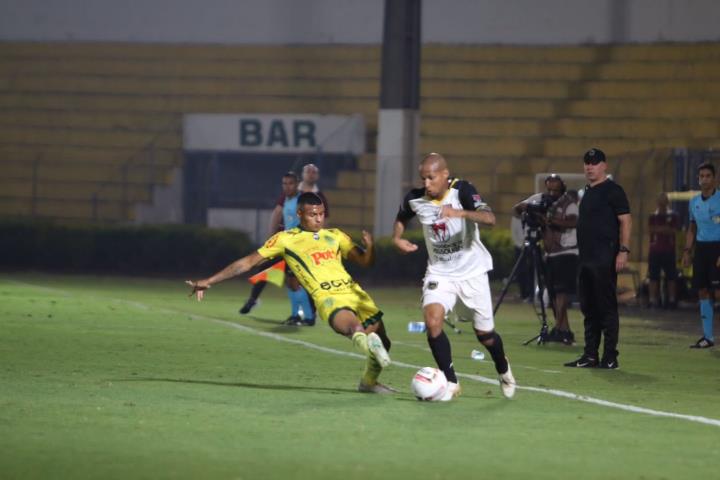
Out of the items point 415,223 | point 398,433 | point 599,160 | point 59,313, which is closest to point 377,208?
point 415,223

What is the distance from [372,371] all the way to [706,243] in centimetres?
755

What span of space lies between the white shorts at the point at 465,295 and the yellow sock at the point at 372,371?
0.57 meters

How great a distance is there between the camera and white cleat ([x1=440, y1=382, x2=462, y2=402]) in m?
11.5

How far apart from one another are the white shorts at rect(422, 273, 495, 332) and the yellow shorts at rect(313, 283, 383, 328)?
0.63 metres

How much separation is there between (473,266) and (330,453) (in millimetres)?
3399

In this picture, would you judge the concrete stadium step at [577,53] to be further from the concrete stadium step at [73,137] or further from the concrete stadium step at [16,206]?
the concrete stadium step at [16,206]

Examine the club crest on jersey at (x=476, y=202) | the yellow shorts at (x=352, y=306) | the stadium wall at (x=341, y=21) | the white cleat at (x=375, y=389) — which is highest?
the stadium wall at (x=341, y=21)

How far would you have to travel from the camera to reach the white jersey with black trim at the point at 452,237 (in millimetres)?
11906

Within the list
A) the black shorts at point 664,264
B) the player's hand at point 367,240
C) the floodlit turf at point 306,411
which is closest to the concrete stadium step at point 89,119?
the black shorts at point 664,264

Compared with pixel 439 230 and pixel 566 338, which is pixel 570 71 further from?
pixel 439 230

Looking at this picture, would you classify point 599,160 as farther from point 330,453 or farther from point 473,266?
point 330,453

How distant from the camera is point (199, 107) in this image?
3978 centimetres

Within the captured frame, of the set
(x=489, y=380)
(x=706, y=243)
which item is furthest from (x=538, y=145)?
(x=489, y=380)

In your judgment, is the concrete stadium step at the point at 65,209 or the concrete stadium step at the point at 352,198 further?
the concrete stadium step at the point at 65,209
